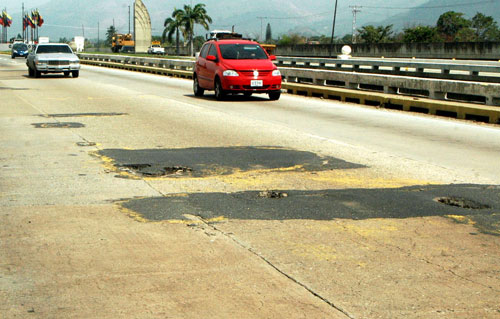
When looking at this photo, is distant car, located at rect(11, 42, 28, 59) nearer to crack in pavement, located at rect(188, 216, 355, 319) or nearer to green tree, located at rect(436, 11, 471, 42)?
crack in pavement, located at rect(188, 216, 355, 319)

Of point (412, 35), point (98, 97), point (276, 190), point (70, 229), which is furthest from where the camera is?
point (412, 35)

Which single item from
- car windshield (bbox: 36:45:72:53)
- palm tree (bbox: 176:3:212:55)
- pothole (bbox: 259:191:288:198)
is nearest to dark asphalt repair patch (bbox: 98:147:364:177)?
pothole (bbox: 259:191:288:198)

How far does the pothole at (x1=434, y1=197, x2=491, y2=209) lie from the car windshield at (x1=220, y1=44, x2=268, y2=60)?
14730mm

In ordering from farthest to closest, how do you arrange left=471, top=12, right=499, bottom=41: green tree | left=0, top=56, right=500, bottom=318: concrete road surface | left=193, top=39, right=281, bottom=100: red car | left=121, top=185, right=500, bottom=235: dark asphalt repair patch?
left=471, top=12, right=499, bottom=41: green tree → left=193, top=39, right=281, bottom=100: red car → left=121, top=185, right=500, bottom=235: dark asphalt repair patch → left=0, top=56, right=500, bottom=318: concrete road surface

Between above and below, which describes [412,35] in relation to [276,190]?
above

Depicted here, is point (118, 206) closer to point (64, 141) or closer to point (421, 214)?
point (421, 214)

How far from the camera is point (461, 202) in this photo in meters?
7.14

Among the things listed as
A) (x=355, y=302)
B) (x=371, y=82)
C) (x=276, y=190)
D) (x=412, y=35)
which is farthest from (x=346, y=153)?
(x=412, y=35)

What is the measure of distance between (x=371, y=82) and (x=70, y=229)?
17.6m

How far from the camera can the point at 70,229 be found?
19.7 feet

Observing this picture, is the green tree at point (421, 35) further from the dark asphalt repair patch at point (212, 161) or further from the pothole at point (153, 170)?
the pothole at point (153, 170)

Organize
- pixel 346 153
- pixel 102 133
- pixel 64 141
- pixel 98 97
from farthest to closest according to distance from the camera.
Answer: pixel 98 97 → pixel 102 133 → pixel 64 141 → pixel 346 153

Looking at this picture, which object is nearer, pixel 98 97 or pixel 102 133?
pixel 102 133

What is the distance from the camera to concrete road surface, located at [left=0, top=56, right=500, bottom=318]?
4383 millimetres
